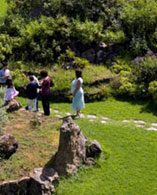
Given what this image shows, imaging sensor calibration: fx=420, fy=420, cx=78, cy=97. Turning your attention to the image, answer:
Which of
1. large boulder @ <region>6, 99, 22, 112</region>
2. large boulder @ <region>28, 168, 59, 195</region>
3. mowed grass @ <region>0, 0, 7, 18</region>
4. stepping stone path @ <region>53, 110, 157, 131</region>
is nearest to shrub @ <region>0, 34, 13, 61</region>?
mowed grass @ <region>0, 0, 7, 18</region>

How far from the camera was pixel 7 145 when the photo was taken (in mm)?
10328

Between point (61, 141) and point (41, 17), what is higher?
point (41, 17)

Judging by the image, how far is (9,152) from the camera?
1038 centimetres

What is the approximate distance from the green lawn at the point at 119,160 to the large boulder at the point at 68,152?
231 millimetres

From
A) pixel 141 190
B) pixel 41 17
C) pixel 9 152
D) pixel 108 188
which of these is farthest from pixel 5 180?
pixel 41 17

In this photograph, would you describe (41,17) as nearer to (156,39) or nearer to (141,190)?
(156,39)

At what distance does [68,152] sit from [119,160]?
1.53m

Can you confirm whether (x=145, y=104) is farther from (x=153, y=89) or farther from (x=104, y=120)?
(x=104, y=120)

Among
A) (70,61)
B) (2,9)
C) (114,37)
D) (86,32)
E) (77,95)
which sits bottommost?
(77,95)

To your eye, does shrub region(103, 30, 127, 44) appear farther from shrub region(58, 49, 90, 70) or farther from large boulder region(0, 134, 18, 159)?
large boulder region(0, 134, 18, 159)

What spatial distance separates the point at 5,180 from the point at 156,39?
11.2 m

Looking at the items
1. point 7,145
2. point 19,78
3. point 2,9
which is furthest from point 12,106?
point 2,9

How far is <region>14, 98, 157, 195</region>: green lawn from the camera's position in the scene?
388 inches

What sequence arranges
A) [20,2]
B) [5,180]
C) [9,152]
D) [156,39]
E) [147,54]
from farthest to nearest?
[20,2], [156,39], [147,54], [9,152], [5,180]
